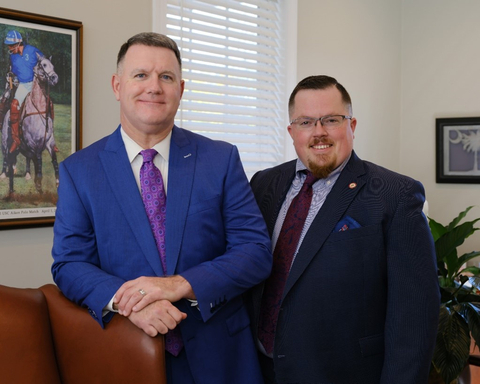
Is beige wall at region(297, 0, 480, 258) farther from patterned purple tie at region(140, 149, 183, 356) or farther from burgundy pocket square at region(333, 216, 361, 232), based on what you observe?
patterned purple tie at region(140, 149, 183, 356)

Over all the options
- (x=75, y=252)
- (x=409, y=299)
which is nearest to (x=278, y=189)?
(x=409, y=299)

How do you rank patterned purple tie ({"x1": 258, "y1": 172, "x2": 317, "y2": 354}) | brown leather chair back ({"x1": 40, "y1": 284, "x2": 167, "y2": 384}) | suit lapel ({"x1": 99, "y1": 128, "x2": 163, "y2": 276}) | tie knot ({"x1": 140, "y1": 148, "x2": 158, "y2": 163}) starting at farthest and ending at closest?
patterned purple tie ({"x1": 258, "y1": 172, "x2": 317, "y2": 354})
tie knot ({"x1": 140, "y1": 148, "x2": 158, "y2": 163})
suit lapel ({"x1": 99, "y1": 128, "x2": 163, "y2": 276})
brown leather chair back ({"x1": 40, "y1": 284, "x2": 167, "y2": 384})

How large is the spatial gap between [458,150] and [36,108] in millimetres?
3437

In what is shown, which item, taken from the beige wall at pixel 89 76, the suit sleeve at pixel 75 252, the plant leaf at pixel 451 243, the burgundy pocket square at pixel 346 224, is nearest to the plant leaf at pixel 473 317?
the plant leaf at pixel 451 243

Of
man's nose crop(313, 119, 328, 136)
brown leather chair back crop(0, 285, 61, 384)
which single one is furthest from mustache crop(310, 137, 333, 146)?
brown leather chair back crop(0, 285, 61, 384)

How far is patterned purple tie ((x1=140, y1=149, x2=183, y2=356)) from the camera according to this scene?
1.62 metres

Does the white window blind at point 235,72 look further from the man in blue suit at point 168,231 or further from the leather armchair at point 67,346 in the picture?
the leather armchair at point 67,346

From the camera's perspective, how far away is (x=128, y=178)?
1.64 meters

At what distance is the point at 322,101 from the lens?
1.89 metres

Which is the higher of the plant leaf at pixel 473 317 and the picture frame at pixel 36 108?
the picture frame at pixel 36 108

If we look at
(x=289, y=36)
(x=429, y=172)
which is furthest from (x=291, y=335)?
(x=429, y=172)

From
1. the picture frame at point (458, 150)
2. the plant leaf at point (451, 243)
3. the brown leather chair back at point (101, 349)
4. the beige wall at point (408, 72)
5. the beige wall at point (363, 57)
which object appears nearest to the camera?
the brown leather chair back at point (101, 349)

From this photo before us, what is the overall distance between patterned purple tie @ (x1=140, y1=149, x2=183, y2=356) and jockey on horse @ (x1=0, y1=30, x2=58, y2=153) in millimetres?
1063

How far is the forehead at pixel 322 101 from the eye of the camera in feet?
6.20
